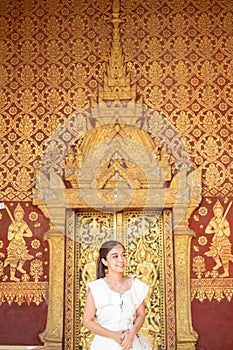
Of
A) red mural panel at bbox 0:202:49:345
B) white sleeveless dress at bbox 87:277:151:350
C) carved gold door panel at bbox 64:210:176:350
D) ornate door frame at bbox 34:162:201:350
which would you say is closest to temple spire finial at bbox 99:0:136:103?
ornate door frame at bbox 34:162:201:350

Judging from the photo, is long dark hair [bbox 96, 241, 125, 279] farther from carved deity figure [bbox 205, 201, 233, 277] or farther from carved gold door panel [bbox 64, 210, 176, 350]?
carved deity figure [bbox 205, 201, 233, 277]

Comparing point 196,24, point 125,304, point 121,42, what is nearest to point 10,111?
point 121,42

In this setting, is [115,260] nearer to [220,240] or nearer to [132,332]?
[132,332]

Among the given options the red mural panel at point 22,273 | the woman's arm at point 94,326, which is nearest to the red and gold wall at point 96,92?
the red mural panel at point 22,273

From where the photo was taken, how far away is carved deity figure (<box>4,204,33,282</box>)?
5.98m

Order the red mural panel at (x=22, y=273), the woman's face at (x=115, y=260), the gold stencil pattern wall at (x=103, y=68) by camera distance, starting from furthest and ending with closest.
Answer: the gold stencil pattern wall at (x=103, y=68), the red mural panel at (x=22, y=273), the woman's face at (x=115, y=260)

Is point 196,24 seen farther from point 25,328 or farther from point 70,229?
point 25,328

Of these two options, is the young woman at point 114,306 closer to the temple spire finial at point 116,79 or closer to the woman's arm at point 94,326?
Answer: the woman's arm at point 94,326

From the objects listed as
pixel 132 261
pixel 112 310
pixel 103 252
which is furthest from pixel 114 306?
pixel 132 261

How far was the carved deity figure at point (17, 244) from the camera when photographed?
5980 mm

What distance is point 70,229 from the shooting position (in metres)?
6.09

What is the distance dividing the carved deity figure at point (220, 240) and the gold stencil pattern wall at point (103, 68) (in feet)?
0.86

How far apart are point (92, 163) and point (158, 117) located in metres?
0.91

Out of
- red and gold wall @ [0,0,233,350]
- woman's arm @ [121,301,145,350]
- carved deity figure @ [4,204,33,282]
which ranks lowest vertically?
woman's arm @ [121,301,145,350]
